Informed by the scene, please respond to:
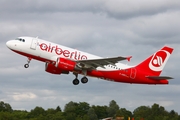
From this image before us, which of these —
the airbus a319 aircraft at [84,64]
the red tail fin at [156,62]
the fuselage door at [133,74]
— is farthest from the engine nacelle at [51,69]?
the red tail fin at [156,62]

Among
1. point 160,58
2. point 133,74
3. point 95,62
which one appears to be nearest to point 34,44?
point 95,62

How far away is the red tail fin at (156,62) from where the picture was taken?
91.8 meters

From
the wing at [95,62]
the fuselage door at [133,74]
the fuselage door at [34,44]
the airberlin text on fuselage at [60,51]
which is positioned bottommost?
the fuselage door at [133,74]

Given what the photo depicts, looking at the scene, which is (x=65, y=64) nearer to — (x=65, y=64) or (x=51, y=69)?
(x=65, y=64)

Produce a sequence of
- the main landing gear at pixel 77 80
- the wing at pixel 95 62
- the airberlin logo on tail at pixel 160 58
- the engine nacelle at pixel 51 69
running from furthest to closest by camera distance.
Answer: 1. the airberlin logo on tail at pixel 160 58
2. the engine nacelle at pixel 51 69
3. the main landing gear at pixel 77 80
4. the wing at pixel 95 62

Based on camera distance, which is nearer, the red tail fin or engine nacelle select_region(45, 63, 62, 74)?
engine nacelle select_region(45, 63, 62, 74)

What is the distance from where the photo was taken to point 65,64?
8350 cm

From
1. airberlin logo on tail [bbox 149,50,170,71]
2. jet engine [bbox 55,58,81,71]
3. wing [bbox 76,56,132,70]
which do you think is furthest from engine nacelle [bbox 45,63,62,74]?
airberlin logo on tail [bbox 149,50,170,71]

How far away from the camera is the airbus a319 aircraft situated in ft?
273

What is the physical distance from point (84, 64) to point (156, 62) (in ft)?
46.2

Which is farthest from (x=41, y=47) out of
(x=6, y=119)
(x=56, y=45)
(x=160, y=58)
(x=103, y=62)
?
(x=6, y=119)

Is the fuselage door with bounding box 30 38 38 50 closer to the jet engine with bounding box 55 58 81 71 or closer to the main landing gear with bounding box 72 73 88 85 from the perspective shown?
the jet engine with bounding box 55 58 81 71

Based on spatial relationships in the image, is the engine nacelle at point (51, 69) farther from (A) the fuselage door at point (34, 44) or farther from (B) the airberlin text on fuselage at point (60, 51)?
(A) the fuselage door at point (34, 44)

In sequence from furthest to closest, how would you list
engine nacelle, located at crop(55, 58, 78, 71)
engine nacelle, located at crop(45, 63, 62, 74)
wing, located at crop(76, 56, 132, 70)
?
engine nacelle, located at crop(45, 63, 62, 74) < wing, located at crop(76, 56, 132, 70) < engine nacelle, located at crop(55, 58, 78, 71)
